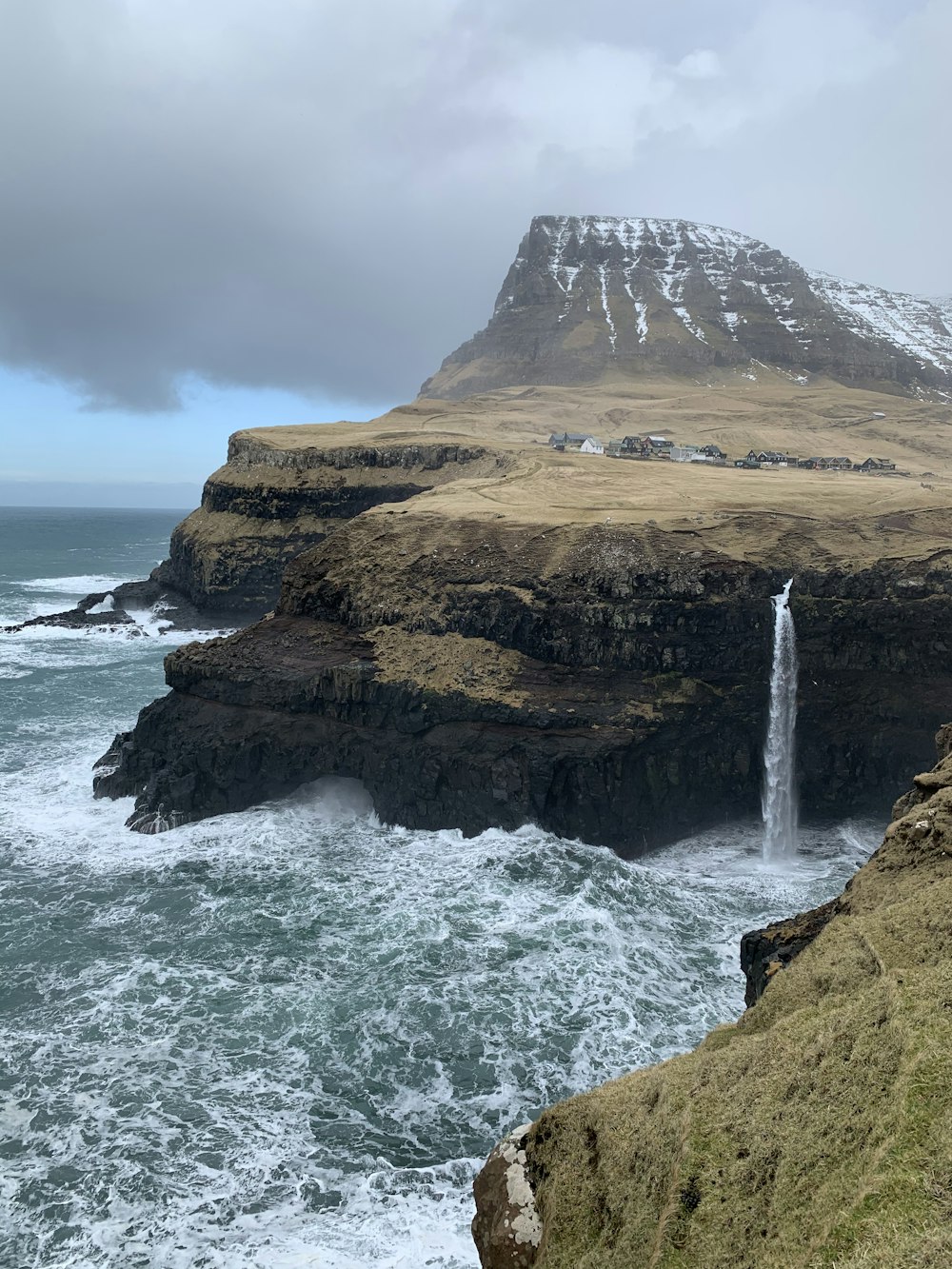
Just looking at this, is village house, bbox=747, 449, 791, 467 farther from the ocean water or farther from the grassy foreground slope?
the grassy foreground slope

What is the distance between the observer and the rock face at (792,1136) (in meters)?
7.48

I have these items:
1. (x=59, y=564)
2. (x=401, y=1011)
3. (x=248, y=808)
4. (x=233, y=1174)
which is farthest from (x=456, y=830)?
(x=59, y=564)

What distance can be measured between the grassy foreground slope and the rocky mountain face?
14477cm

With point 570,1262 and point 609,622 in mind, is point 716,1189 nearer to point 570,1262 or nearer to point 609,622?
point 570,1262

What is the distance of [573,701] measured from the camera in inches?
1368

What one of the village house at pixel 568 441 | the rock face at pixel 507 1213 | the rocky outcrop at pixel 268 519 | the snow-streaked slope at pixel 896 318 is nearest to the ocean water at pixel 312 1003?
the rock face at pixel 507 1213

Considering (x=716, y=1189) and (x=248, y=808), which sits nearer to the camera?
(x=716, y=1189)

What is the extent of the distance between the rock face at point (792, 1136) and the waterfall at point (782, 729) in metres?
23.8

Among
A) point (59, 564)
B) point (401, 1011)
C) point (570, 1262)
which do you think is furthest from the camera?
point (59, 564)

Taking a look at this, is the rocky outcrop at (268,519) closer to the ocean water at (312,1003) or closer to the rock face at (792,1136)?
the ocean water at (312,1003)

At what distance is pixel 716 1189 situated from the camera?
877 cm

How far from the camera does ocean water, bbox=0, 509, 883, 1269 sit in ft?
54.0

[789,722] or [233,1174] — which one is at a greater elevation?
[789,722]

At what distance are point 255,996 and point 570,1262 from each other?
51.9 ft
